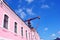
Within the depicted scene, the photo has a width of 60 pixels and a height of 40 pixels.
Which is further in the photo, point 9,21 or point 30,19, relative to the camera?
point 30,19

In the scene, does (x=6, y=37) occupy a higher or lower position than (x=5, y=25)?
lower

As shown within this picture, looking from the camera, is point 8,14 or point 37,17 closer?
point 8,14

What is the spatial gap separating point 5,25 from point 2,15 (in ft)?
4.72

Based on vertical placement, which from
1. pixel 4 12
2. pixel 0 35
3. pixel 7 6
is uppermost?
pixel 7 6

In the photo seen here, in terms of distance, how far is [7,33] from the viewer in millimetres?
13336

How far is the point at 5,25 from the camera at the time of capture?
44.0 ft

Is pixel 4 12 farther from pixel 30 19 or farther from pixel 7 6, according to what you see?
pixel 30 19

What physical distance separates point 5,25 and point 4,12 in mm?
1514

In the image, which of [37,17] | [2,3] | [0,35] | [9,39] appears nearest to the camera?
[0,35]

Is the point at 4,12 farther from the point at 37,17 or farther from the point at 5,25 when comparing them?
the point at 37,17

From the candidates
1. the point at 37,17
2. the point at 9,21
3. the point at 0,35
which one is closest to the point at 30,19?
the point at 37,17

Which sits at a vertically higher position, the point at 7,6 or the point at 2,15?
the point at 7,6

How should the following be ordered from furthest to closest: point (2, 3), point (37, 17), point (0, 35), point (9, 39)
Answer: point (37, 17) < point (9, 39) < point (2, 3) < point (0, 35)

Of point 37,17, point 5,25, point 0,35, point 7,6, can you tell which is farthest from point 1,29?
point 37,17
